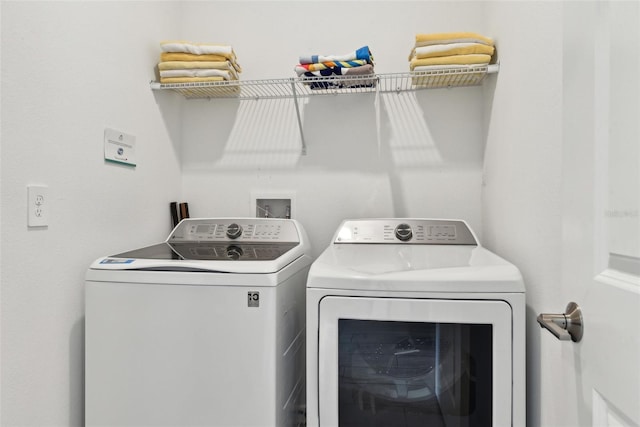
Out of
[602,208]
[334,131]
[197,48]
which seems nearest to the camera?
[602,208]

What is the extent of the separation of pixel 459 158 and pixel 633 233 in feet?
4.61

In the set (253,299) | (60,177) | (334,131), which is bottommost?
(253,299)

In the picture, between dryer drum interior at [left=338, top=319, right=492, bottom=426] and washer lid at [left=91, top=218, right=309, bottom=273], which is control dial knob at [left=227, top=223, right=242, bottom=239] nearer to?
washer lid at [left=91, top=218, right=309, bottom=273]

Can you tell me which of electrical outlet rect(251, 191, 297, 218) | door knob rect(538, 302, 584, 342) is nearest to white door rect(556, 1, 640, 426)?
door knob rect(538, 302, 584, 342)

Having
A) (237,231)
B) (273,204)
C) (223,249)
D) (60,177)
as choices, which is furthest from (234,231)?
(60,177)

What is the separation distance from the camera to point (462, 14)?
1.88 meters

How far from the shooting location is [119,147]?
153cm

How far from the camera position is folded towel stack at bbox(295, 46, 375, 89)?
1.63m

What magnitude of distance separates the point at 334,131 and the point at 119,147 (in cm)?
99

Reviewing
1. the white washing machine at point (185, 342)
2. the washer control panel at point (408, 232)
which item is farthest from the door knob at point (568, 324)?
the washer control panel at point (408, 232)

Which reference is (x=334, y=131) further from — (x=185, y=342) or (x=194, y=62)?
(x=185, y=342)

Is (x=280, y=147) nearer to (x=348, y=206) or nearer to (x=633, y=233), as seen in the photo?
(x=348, y=206)

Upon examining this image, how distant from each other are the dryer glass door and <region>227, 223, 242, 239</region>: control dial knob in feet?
2.33

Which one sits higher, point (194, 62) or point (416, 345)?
point (194, 62)
